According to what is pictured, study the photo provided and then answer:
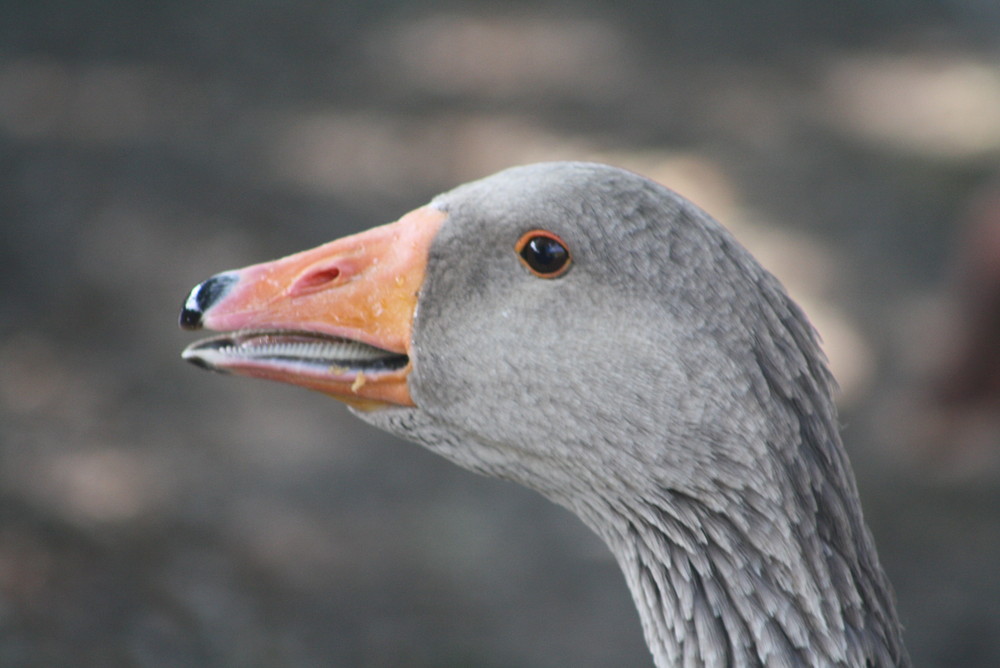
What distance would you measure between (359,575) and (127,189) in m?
3.91

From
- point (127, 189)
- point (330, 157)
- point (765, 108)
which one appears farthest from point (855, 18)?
point (127, 189)

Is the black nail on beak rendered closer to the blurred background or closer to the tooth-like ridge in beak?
the tooth-like ridge in beak

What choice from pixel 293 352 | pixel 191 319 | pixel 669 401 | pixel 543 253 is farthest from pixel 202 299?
pixel 669 401

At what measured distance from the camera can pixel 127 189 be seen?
7.69 m

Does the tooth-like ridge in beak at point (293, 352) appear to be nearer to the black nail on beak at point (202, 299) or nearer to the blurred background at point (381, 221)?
the black nail on beak at point (202, 299)

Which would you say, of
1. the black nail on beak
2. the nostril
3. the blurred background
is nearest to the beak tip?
the black nail on beak

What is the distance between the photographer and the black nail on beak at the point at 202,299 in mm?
2545

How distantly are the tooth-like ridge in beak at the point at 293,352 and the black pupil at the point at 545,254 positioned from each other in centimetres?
43

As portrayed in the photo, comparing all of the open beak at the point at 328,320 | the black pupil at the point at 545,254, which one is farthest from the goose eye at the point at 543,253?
the open beak at the point at 328,320

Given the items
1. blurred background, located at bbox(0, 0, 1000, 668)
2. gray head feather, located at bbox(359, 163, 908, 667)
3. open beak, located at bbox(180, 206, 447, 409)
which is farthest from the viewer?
blurred background, located at bbox(0, 0, 1000, 668)

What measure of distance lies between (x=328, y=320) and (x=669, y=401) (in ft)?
2.90

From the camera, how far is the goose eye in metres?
2.45

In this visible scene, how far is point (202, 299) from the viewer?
8.44 feet

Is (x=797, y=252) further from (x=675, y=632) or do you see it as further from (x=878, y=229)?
(x=675, y=632)
